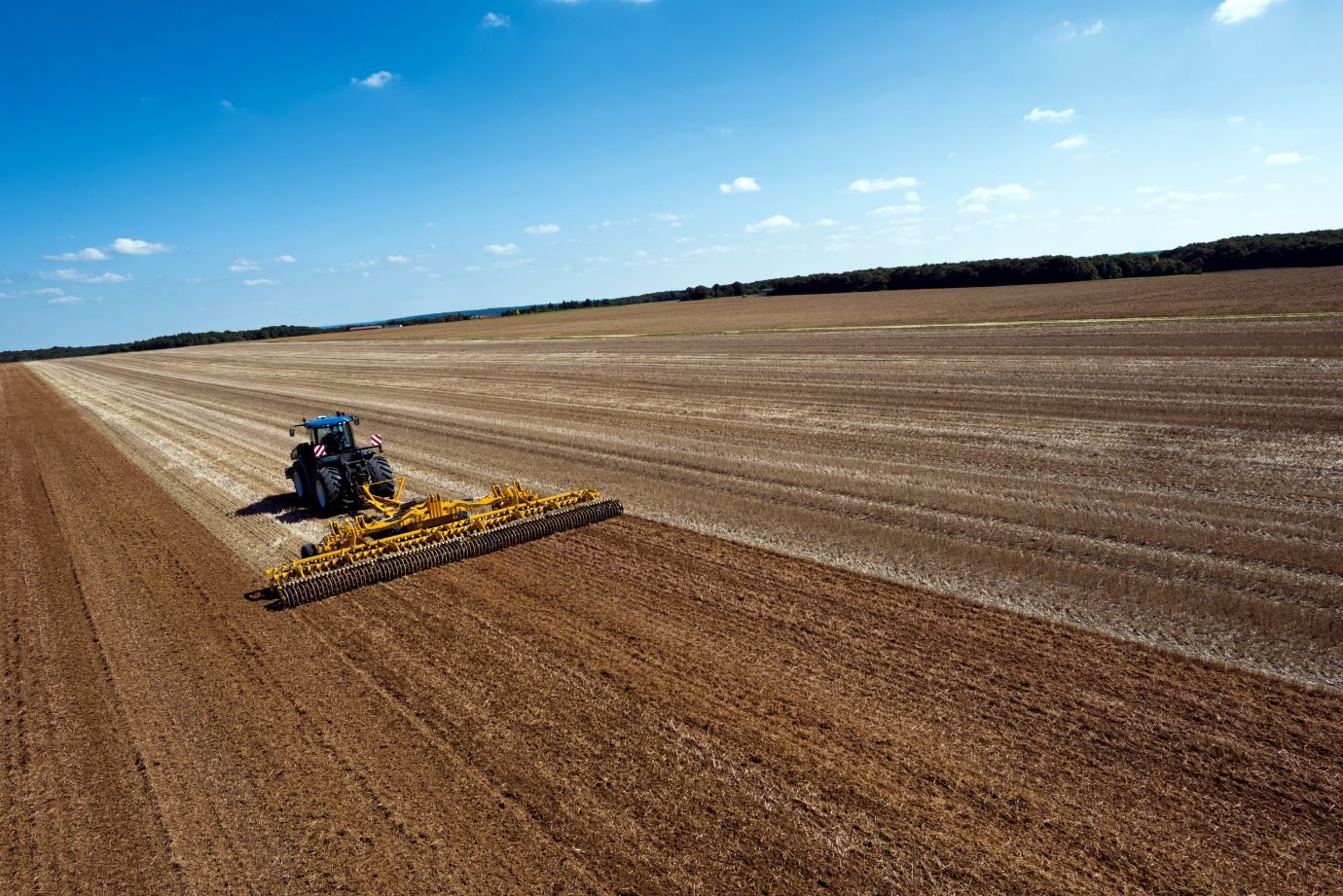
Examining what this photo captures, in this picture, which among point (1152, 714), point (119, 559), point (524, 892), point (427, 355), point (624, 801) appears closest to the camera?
point (524, 892)

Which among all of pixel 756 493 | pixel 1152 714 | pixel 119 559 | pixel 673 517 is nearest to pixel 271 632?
pixel 119 559

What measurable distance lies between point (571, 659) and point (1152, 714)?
5.25m

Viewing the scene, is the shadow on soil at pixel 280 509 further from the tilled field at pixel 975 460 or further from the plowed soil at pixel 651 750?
the plowed soil at pixel 651 750

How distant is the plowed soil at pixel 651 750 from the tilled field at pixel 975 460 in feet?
4.27

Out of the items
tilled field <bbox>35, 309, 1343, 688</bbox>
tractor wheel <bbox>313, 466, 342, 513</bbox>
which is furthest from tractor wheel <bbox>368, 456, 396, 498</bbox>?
tilled field <bbox>35, 309, 1343, 688</bbox>

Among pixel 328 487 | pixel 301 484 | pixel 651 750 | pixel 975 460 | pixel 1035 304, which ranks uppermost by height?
pixel 1035 304

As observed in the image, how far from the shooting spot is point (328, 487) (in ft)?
42.8

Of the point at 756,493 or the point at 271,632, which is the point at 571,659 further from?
the point at 756,493

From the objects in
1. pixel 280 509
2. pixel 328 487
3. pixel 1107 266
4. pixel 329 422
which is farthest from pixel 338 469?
pixel 1107 266

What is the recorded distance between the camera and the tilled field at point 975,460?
853 cm

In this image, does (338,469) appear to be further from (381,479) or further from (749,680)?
(749,680)

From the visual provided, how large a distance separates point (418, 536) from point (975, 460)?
1011 centimetres

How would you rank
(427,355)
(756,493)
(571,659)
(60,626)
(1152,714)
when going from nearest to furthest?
1. (1152,714)
2. (571,659)
3. (60,626)
4. (756,493)
5. (427,355)

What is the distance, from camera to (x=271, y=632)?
8.62 meters
